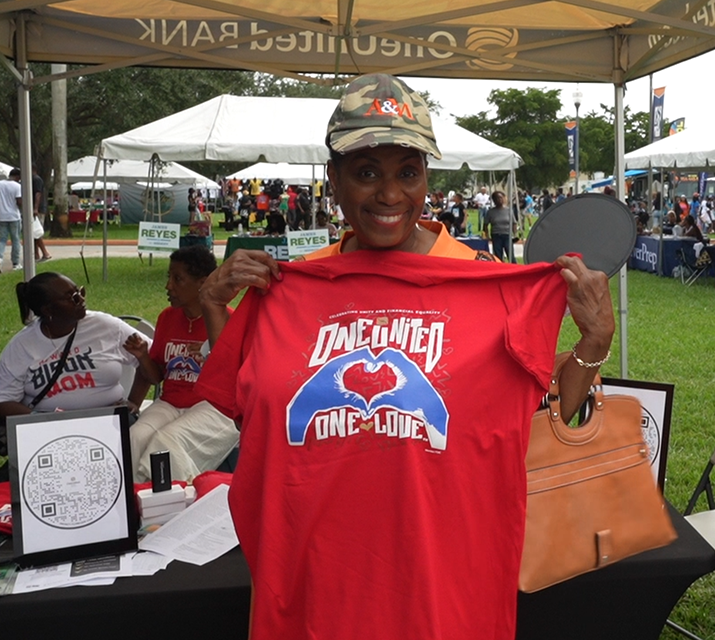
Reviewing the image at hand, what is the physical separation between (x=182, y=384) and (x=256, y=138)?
828cm

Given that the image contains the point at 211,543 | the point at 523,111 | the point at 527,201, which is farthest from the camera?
the point at 523,111

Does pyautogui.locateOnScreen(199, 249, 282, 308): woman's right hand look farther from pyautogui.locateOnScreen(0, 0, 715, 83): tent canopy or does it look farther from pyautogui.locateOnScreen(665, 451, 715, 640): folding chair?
pyautogui.locateOnScreen(0, 0, 715, 83): tent canopy

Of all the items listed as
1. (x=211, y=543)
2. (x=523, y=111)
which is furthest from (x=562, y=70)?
(x=523, y=111)

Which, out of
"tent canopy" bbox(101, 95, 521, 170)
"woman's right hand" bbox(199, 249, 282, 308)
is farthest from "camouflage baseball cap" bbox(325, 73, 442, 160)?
"tent canopy" bbox(101, 95, 521, 170)

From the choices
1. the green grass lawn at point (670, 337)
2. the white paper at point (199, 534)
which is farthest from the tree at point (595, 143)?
the white paper at point (199, 534)

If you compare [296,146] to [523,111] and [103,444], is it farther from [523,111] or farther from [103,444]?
[523,111]

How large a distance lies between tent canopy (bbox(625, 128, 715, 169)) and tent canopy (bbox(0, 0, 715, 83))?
10.9 meters

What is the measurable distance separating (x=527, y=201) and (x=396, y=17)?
34.6 metres

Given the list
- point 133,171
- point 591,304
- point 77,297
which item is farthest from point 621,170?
point 133,171

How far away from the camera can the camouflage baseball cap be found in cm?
177

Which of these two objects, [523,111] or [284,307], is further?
[523,111]

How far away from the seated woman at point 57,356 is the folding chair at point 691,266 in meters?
12.9

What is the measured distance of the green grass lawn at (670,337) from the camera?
509cm

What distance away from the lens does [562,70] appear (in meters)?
4.86
